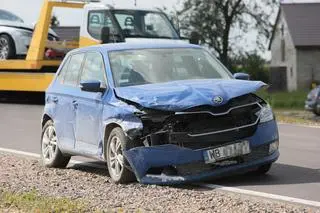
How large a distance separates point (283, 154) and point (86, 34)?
32.6 feet

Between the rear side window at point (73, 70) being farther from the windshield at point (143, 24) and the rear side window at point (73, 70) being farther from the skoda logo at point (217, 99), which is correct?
the windshield at point (143, 24)

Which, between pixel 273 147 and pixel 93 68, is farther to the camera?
pixel 93 68

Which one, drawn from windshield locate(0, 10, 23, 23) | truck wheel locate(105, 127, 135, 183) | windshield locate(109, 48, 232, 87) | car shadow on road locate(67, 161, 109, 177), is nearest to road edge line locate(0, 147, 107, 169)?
car shadow on road locate(67, 161, 109, 177)

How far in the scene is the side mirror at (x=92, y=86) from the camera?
29.1ft

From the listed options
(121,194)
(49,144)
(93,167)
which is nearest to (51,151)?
(49,144)

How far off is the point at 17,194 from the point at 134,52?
2545mm

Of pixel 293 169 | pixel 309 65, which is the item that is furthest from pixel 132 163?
pixel 309 65

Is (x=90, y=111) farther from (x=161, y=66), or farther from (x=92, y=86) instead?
(x=161, y=66)

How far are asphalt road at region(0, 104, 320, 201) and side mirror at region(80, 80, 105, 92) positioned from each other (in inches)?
70.8

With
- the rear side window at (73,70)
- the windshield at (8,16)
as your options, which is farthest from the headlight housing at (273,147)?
the windshield at (8,16)

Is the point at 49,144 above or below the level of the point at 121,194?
below

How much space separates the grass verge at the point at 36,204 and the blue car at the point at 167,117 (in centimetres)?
114

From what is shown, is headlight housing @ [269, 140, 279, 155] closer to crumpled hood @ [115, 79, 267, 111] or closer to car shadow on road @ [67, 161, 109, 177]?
crumpled hood @ [115, 79, 267, 111]

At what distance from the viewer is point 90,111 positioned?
9125mm
